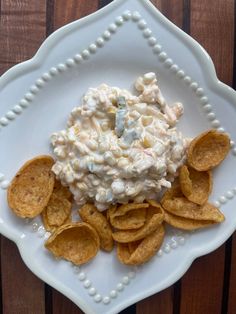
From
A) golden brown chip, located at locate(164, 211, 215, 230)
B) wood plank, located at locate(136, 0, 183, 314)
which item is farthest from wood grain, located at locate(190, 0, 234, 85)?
wood plank, located at locate(136, 0, 183, 314)

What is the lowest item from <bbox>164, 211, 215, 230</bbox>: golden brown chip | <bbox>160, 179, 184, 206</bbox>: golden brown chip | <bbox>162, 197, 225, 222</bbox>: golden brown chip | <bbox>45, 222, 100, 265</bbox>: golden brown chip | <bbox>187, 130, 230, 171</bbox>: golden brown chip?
<bbox>45, 222, 100, 265</bbox>: golden brown chip

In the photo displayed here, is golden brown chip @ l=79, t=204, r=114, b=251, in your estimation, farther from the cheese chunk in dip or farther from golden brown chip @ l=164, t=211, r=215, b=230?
golden brown chip @ l=164, t=211, r=215, b=230

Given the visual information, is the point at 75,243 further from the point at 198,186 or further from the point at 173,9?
the point at 173,9

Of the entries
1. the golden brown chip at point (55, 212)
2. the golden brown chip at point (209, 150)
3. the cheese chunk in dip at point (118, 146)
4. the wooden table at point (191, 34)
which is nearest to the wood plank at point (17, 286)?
the wooden table at point (191, 34)

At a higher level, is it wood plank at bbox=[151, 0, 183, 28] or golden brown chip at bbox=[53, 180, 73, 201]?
wood plank at bbox=[151, 0, 183, 28]

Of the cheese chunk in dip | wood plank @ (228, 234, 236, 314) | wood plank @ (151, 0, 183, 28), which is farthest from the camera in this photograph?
wood plank @ (228, 234, 236, 314)

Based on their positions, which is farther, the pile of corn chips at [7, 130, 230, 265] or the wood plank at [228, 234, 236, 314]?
the wood plank at [228, 234, 236, 314]

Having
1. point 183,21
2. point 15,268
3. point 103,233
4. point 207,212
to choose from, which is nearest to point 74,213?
point 103,233
